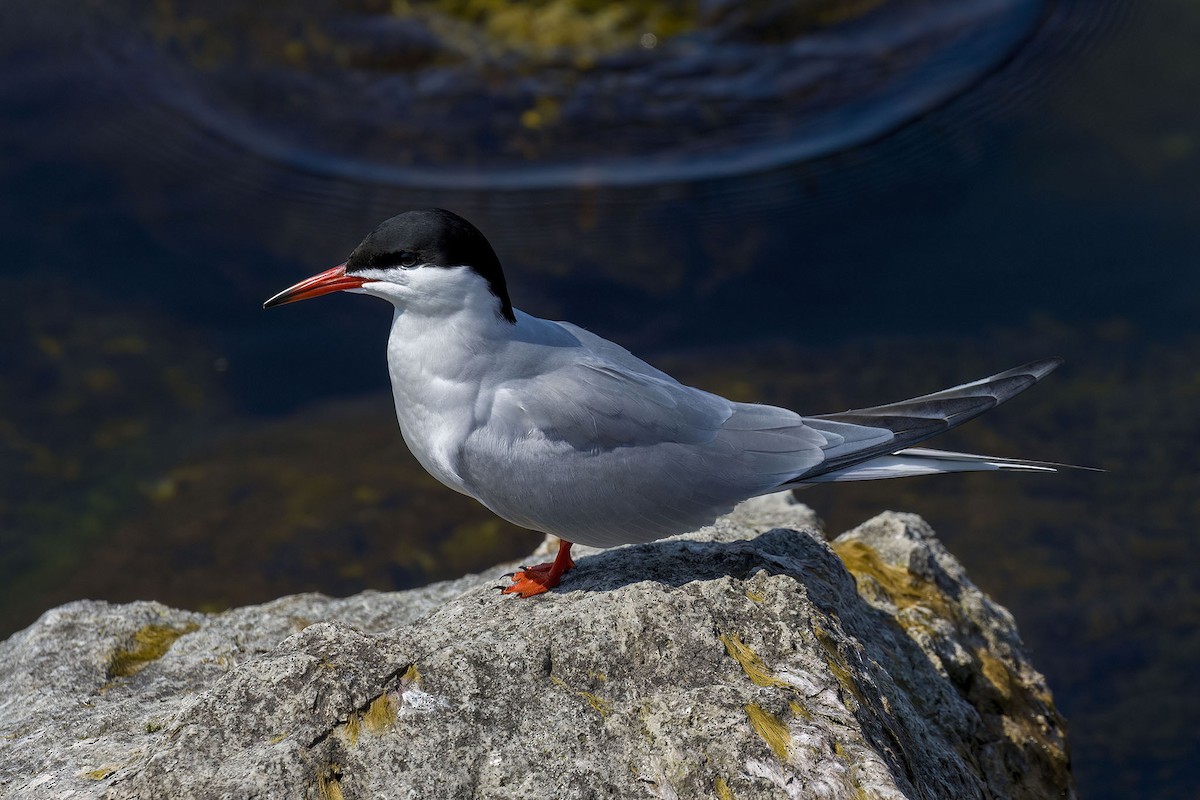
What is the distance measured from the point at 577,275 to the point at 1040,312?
9.89 ft

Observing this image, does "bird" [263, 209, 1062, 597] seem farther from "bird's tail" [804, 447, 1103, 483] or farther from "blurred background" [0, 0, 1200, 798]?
"blurred background" [0, 0, 1200, 798]

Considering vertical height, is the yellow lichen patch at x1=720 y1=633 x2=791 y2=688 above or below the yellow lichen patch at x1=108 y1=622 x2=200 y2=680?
above

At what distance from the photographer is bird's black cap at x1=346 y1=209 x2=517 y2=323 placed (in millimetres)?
3637

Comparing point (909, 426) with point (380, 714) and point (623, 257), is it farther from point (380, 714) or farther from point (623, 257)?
point (623, 257)

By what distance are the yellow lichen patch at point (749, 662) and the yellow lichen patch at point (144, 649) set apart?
1.92 meters

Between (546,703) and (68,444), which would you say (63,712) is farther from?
(68,444)

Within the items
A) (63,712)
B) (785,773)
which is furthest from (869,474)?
(63,712)

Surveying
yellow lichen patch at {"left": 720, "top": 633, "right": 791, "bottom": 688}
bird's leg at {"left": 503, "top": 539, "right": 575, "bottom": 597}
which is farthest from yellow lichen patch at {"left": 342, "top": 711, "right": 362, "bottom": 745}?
yellow lichen patch at {"left": 720, "top": 633, "right": 791, "bottom": 688}

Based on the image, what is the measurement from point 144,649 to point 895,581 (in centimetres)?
259

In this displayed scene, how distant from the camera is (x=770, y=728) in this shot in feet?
9.24

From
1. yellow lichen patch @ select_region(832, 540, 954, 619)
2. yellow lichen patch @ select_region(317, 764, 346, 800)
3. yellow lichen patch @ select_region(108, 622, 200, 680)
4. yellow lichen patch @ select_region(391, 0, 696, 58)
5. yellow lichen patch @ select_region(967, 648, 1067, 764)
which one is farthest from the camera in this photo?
yellow lichen patch @ select_region(391, 0, 696, 58)

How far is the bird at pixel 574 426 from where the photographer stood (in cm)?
365

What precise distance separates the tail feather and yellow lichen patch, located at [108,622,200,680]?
2128 mm

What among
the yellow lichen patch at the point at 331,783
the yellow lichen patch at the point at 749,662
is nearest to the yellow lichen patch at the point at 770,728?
the yellow lichen patch at the point at 749,662
